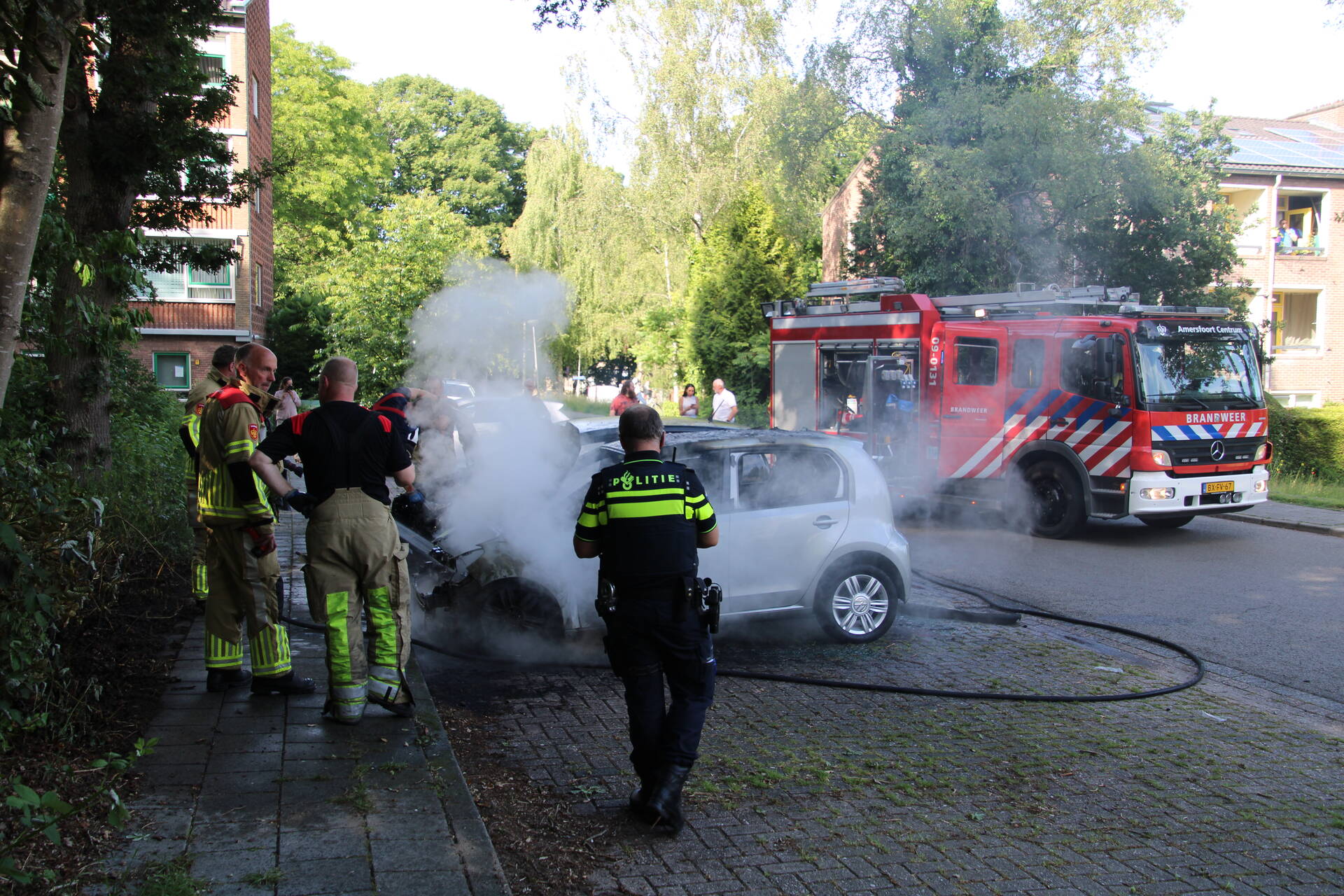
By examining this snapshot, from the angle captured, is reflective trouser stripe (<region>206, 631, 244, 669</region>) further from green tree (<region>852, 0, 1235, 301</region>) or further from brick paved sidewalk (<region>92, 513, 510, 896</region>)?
green tree (<region>852, 0, 1235, 301</region>)

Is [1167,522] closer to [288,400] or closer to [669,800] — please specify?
[288,400]

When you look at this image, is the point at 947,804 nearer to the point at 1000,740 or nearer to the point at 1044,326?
the point at 1000,740

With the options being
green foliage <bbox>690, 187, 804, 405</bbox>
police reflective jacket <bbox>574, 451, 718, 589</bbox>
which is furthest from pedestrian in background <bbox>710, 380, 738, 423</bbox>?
police reflective jacket <bbox>574, 451, 718, 589</bbox>

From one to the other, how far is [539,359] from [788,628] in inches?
146

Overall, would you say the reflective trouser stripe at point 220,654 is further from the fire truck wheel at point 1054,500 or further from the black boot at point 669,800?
the fire truck wheel at point 1054,500

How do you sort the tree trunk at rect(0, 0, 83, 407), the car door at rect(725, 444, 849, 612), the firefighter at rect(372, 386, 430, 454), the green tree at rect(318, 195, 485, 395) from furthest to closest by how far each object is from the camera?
the green tree at rect(318, 195, 485, 395)
the car door at rect(725, 444, 849, 612)
the firefighter at rect(372, 386, 430, 454)
the tree trunk at rect(0, 0, 83, 407)

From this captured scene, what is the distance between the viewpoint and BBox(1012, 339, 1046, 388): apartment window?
41.2 ft

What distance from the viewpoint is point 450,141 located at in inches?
1929

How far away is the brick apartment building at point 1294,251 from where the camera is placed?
30500 mm

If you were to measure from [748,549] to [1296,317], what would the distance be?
1317 inches

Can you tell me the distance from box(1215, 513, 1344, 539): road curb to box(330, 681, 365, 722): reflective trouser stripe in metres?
12.0

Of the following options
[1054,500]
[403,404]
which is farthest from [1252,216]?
[403,404]

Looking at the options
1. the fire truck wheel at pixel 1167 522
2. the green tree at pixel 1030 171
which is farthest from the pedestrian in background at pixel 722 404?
the fire truck wheel at pixel 1167 522

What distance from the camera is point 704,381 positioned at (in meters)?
30.7
